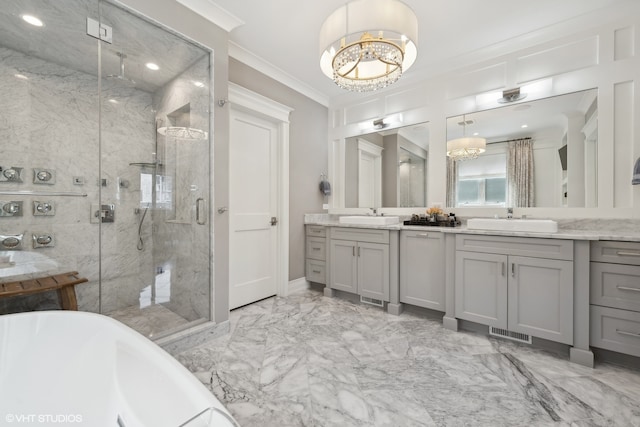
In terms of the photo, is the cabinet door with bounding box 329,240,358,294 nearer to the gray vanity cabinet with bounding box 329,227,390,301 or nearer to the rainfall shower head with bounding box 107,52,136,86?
the gray vanity cabinet with bounding box 329,227,390,301

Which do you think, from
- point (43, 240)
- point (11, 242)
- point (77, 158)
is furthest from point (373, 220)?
point (11, 242)

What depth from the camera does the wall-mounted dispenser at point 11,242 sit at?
5.61ft

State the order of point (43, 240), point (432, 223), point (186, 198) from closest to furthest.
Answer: point (43, 240), point (186, 198), point (432, 223)

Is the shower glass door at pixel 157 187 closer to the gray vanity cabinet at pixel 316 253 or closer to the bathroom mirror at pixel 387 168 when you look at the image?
the gray vanity cabinet at pixel 316 253

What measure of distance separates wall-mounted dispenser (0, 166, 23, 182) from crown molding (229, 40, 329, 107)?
78.3 inches

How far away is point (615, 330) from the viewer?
71.1 inches

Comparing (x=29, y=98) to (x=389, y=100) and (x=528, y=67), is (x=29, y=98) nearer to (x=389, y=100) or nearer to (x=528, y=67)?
(x=389, y=100)

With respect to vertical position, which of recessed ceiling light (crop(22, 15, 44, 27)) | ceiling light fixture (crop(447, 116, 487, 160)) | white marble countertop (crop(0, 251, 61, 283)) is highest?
recessed ceiling light (crop(22, 15, 44, 27))

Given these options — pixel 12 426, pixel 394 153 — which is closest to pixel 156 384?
pixel 12 426

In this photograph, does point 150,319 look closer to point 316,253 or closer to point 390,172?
point 316,253

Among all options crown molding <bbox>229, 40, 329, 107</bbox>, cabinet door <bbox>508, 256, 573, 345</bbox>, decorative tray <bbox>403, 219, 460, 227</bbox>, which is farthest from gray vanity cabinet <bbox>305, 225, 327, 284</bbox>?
cabinet door <bbox>508, 256, 573, 345</bbox>

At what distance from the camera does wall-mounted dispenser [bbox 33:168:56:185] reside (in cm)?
188

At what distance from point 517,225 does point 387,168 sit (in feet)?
5.37

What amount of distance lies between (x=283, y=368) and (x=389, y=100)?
3217 mm
